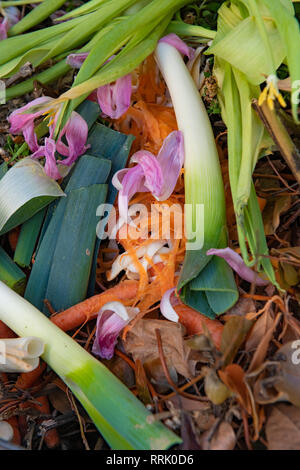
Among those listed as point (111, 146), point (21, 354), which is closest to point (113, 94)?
point (111, 146)

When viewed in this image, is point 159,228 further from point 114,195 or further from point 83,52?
point 83,52

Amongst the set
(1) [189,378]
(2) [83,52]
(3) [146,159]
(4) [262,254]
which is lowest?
(1) [189,378]

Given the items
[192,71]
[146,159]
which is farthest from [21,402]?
[192,71]

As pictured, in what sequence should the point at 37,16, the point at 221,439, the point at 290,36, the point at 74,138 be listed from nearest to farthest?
the point at 221,439 → the point at 290,36 → the point at 74,138 → the point at 37,16

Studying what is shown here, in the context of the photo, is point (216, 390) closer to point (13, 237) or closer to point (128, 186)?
point (128, 186)

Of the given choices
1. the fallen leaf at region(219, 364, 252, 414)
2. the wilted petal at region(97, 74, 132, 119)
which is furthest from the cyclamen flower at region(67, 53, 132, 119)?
the fallen leaf at region(219, 364, 252, 414)

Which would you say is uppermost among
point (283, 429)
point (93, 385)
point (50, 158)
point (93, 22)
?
point (93, 22)
